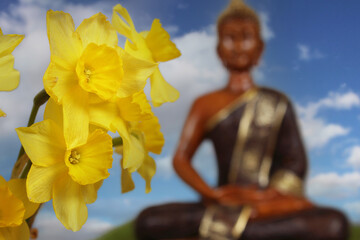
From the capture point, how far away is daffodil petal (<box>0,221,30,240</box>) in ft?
0.79

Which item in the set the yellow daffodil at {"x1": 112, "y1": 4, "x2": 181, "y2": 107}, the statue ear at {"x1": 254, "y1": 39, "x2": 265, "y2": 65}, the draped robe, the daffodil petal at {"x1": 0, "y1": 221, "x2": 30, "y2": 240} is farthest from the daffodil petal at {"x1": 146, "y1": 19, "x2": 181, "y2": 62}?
the statue ear at {"x1": 254, "y1": 39, "x2": 265, "y2": 65}

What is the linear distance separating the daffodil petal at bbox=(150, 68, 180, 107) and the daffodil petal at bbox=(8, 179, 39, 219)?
0.25ft

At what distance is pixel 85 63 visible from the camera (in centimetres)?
22

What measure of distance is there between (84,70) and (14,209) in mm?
69

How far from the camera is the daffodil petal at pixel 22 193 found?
0.24 metres

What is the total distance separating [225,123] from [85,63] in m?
1.60

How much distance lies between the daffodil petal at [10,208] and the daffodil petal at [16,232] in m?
0.02

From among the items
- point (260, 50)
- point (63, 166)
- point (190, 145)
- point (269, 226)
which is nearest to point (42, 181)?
point (63, 166)

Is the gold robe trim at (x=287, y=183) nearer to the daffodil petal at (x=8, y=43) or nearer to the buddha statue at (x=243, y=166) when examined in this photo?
the buddha statue at (x=243, y=166)

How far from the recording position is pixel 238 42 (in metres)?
1.83

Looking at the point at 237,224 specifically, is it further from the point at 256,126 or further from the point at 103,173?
the point at 103,173

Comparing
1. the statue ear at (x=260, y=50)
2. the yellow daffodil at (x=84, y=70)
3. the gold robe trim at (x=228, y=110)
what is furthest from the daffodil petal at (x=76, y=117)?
the statue ear at (x=260, y=50)

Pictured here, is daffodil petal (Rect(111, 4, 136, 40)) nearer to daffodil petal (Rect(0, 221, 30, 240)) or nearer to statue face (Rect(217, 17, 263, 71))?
daffodil petal (Rect(0, 221, 30, 240))

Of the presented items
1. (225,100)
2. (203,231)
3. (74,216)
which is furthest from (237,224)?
(74,216)
